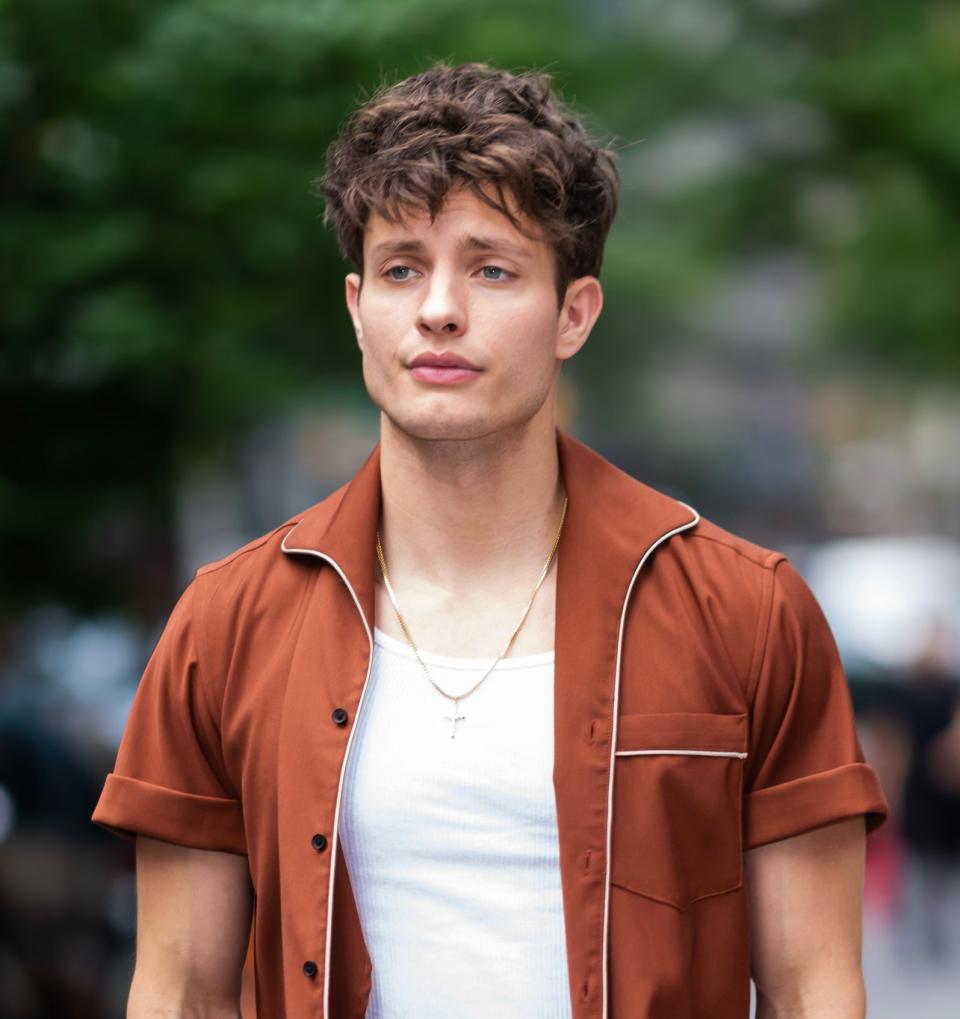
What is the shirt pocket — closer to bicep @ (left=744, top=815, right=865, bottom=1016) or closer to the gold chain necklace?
bicep @ (left=744, top=815, right=865, bottom=1016)

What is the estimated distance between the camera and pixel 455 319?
287 cm

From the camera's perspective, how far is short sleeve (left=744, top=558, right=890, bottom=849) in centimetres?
285

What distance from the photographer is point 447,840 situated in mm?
2811

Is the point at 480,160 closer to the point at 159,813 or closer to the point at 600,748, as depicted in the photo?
the point at 600,748

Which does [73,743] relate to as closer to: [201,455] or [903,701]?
[201,455]

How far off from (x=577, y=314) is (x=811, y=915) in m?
1.04

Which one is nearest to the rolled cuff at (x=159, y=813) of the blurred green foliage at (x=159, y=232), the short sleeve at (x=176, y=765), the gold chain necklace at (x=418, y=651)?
the short sleeve at (x=176, y=765)

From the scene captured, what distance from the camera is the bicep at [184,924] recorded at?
9.68 ft

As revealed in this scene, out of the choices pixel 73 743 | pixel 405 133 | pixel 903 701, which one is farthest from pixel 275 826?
pixel 903 701

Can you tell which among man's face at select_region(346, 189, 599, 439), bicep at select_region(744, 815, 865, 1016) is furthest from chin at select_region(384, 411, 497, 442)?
bicep at select_region(744, 815, 865, 1016)

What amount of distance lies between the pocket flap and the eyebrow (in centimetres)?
75

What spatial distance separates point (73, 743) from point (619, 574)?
7.65 metres

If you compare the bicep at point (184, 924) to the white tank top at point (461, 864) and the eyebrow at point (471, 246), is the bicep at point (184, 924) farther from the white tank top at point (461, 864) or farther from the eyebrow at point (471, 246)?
the eyebrow at point (471, 246)

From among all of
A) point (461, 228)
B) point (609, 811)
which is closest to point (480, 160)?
point (461, 228)
